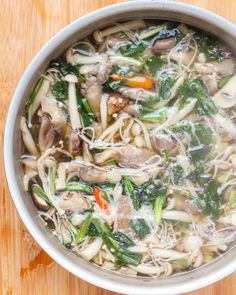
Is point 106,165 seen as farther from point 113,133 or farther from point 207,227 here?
point 207,227

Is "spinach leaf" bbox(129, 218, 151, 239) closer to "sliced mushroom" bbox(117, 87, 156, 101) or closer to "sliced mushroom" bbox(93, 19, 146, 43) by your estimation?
"sliced mushroom" bbox(117, 87, 156, 101)

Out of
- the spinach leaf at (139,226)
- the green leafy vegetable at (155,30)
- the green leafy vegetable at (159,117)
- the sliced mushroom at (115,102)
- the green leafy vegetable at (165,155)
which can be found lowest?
the spinach leaf at (139,226)

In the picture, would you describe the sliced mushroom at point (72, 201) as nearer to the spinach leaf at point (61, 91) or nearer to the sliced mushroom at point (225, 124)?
the spinach leaf at point (61, 91)

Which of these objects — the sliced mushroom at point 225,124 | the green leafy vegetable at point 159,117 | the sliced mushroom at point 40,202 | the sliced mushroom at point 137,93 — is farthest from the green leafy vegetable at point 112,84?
the sliced mushroom at point 40,202

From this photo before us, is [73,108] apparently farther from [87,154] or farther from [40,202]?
[40,202]

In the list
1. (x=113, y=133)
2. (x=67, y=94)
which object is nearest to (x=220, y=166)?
(x=113, y=133)

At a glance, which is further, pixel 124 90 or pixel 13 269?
pixel 13 269
